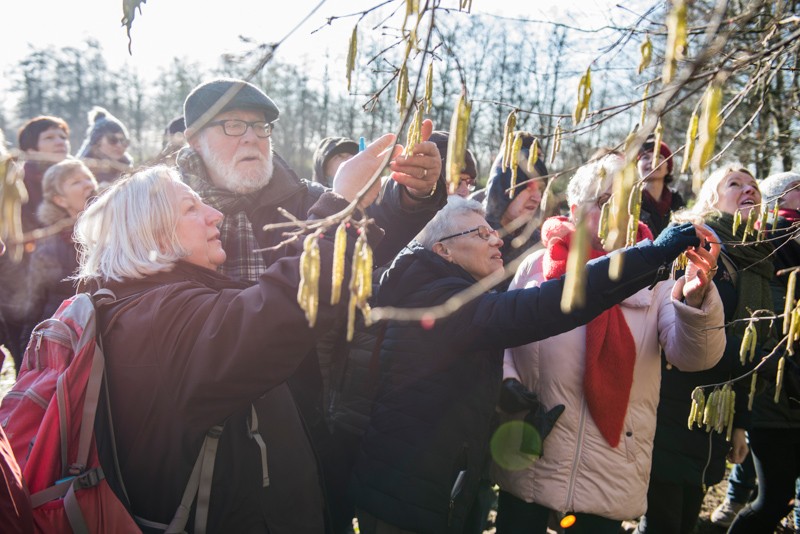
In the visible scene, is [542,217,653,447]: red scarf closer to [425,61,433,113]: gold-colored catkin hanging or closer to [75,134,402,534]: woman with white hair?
[75,134,402,534]: woman with white hair

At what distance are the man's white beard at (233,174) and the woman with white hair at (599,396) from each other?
137 centimetres

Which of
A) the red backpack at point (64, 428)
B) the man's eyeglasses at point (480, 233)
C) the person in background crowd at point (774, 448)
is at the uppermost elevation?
the man's eyeglasses at point (480, 233)

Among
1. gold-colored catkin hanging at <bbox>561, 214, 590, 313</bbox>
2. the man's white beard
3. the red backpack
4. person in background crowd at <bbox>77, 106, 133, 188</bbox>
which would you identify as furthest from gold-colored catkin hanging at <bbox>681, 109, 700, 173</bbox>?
person in background crowd at <bbox>77, 106, 133, 188</bbox>

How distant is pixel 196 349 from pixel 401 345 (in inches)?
38.9

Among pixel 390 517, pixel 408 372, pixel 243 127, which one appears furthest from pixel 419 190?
pixel 390 517

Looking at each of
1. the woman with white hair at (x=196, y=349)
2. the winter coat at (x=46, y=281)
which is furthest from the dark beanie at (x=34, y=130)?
the woman with white hair at (x=196, y=349)

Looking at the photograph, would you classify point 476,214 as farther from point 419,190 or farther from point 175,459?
point 175,459

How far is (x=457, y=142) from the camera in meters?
1.14

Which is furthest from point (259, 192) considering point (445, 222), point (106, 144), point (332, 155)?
point (106, 144)

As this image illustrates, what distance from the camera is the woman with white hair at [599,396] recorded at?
8.43 ft

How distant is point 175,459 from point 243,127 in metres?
1.67

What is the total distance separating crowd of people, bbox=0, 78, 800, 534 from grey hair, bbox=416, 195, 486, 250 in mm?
12

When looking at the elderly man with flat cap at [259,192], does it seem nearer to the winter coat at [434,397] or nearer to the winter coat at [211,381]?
the winter coat at [434,397]

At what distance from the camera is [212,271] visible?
6.68 feet
